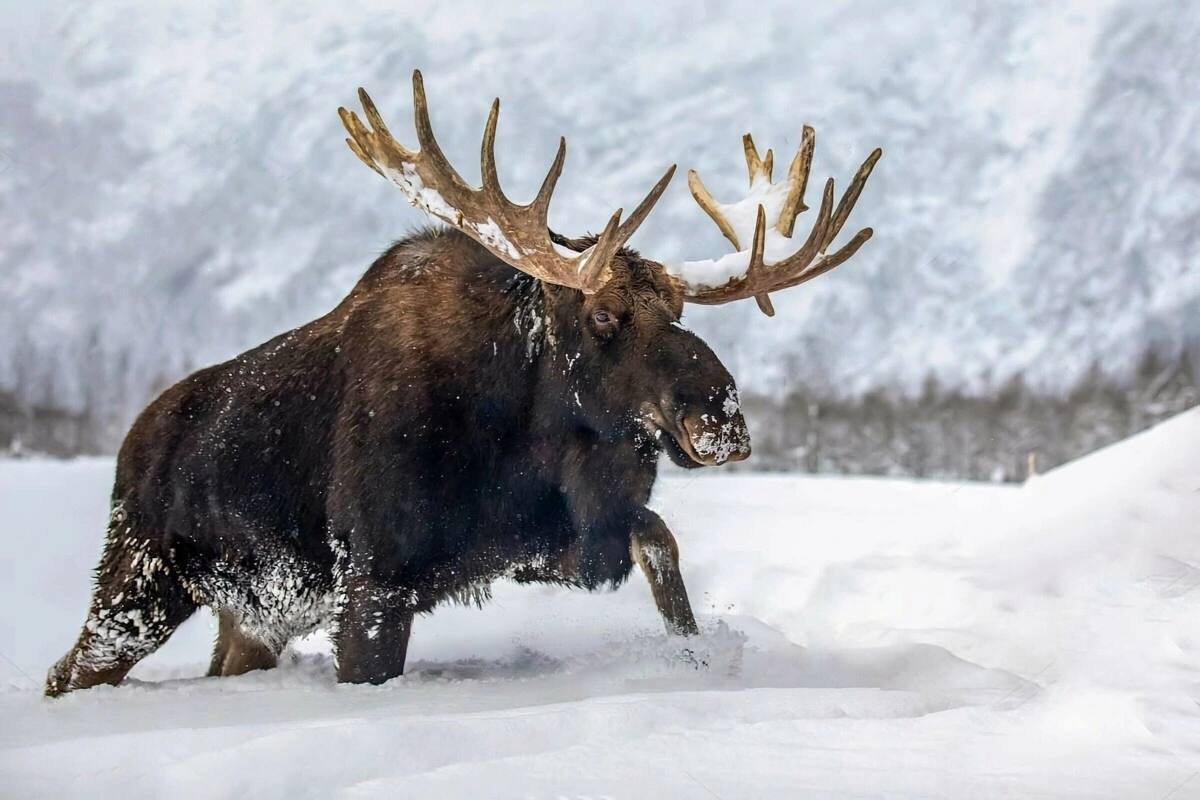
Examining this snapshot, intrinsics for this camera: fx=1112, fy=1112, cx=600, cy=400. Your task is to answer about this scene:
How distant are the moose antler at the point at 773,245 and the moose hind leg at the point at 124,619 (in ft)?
8.07

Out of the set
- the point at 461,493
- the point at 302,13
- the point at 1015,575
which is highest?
the point at 302,13

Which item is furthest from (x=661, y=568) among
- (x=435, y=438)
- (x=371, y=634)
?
(x=371, y=634)

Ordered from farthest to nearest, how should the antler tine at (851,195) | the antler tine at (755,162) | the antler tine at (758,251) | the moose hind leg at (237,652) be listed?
the antler tine at (755,162) < the moose hind leg at (237,652) < the antler tine at (851,195) < the antler tine at (758,251)

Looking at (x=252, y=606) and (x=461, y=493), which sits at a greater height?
(x=461, y=493)

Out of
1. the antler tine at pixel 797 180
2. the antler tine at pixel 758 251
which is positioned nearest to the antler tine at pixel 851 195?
the antler tine at pixel 797 180

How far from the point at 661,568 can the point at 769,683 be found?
960 millimetres

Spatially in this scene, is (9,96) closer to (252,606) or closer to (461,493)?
(252,606)

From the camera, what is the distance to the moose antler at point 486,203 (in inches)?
159

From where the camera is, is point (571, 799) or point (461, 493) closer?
point (571, 799)

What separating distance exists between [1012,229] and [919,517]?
2025 centimetres

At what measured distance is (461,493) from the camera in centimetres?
418

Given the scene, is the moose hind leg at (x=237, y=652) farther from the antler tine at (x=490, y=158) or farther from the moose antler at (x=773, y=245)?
the moose antler at (x=773, y=245)

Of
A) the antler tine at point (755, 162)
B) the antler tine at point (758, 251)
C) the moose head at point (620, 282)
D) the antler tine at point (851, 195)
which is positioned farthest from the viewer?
the antler tine at point (755, 162)

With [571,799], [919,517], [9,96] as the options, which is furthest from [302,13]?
[571,799]
